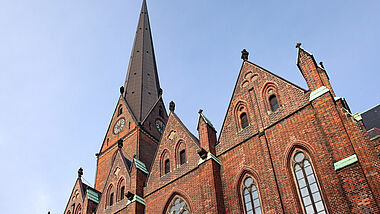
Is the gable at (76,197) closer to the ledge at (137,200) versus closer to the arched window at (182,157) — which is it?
the ledge at (137,200)

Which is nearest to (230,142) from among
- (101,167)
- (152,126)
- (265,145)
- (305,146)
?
(265,145)

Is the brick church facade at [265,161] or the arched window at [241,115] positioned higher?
the arched window at [241,115]

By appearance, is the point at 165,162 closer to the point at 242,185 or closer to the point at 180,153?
the point at 180,153

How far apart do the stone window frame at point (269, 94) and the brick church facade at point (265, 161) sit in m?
Result: 0.05

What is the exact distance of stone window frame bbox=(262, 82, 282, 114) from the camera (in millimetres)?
15588

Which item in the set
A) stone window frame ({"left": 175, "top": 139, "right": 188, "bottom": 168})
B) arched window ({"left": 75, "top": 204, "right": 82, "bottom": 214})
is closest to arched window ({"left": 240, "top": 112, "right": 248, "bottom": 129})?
stone window frame ({"left": 175, "top": 139, "right": 188, "bottom": 168})

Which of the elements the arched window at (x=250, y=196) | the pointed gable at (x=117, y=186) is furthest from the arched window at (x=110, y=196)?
Result: the arched window at (x=250, y=196)

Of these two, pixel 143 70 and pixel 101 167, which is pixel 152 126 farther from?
pixel 143 70

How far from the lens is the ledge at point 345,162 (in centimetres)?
1105

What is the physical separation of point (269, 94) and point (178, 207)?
7330 mm

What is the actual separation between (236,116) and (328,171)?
593cm

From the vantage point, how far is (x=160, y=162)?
19.9m

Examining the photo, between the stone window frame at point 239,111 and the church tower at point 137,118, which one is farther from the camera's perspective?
the church tower at point 137,118

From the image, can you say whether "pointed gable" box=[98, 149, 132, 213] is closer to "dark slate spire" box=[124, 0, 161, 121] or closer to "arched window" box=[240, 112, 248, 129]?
"dark slate spire" box=[124, 0, 161, 121]
